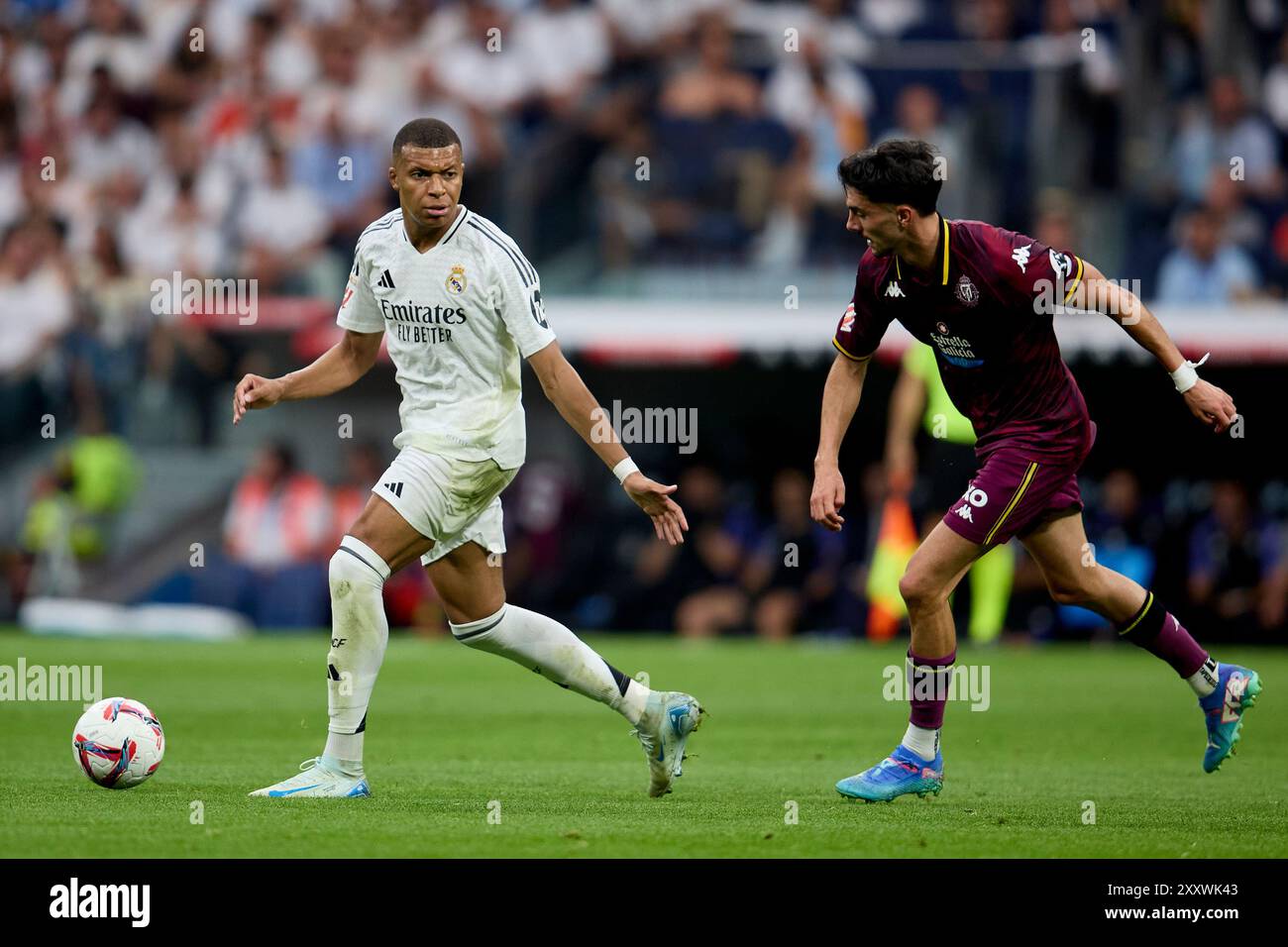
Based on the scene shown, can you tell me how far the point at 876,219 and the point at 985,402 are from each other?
995mm

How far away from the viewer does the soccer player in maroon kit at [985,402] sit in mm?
7523

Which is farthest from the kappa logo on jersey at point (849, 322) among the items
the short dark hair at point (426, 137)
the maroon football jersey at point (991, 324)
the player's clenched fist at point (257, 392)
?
the player's clenched fist at point (257, 392)

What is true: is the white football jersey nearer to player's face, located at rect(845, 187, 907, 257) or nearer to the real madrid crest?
the real madrid crest

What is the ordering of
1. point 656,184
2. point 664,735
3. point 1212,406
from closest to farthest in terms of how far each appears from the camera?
point 1212,406
point 664,735
point 656,184

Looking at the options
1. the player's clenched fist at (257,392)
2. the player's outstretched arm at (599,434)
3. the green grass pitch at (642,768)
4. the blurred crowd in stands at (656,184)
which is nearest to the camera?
the green grass pitch at (642,768)

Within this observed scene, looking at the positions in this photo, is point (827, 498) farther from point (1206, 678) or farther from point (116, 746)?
point (116, 746)

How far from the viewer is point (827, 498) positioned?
302 inches

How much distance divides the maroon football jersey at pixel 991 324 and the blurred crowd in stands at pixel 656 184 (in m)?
8.48

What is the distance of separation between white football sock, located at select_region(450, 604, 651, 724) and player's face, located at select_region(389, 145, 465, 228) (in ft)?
5.19

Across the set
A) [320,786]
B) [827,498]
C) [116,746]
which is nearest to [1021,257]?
[827,498]

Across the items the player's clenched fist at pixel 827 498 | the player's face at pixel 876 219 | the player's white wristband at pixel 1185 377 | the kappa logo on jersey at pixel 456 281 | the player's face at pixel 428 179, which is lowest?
the player's clenched fist at pixel 827 498

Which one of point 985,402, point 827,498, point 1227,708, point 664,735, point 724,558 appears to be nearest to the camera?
point 827,498

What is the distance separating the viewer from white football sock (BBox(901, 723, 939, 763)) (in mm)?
7902

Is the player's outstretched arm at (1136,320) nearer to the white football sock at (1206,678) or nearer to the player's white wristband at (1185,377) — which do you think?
the player's white wristband at (1185,377)
